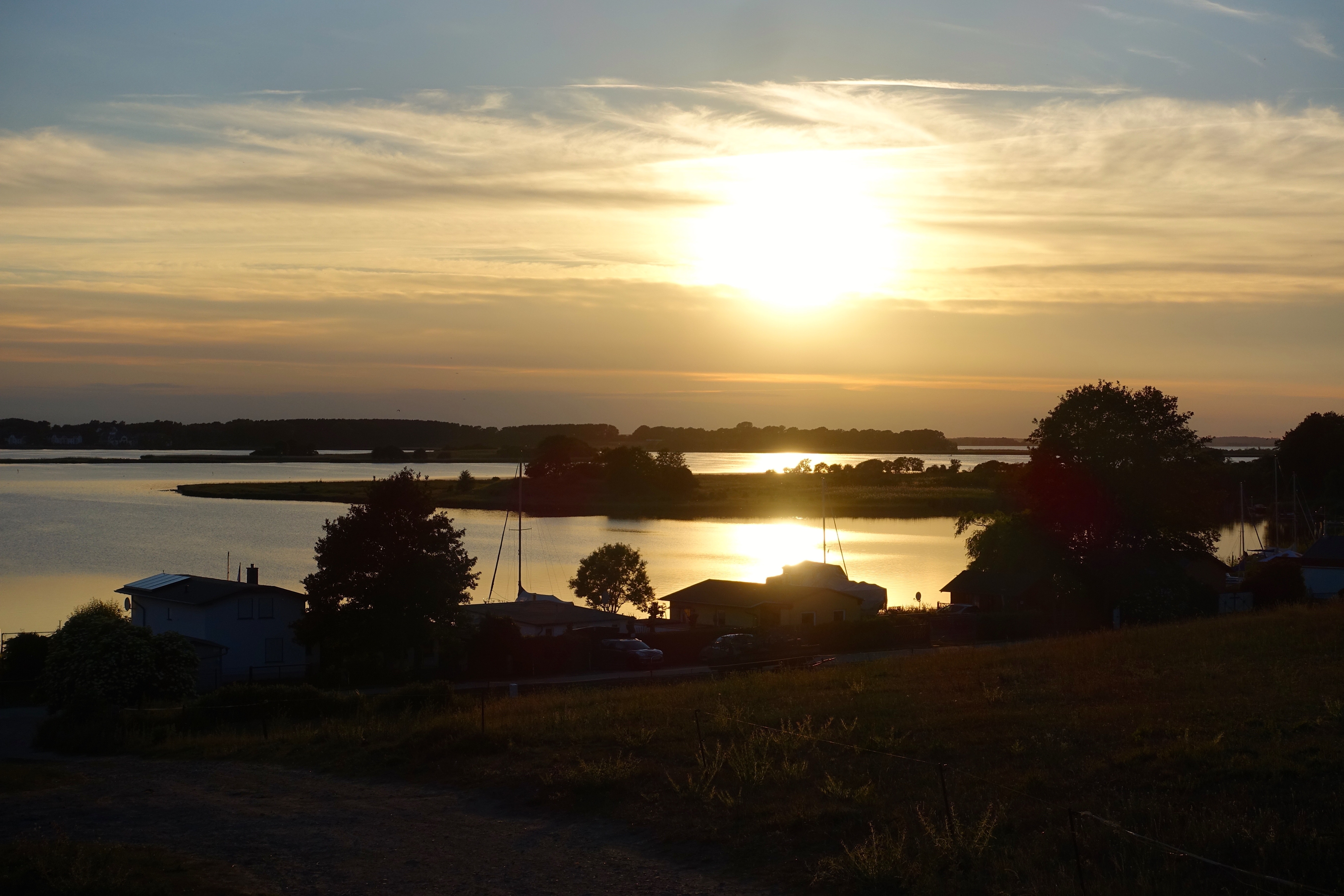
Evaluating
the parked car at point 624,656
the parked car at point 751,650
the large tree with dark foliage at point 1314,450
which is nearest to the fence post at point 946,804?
the parked car at point 751,650

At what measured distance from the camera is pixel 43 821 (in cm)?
1239

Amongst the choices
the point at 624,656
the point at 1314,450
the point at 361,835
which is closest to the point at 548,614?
the point at 624,656

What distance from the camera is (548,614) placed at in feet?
144

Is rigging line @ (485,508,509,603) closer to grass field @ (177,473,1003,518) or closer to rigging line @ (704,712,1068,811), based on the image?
rigging line @ (704,712,1068,811)

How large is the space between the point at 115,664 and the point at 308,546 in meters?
62.0

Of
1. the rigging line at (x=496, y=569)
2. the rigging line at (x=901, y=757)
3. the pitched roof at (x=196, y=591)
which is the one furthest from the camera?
the rigging line at (x=496, y=569)

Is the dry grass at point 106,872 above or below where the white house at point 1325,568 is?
above

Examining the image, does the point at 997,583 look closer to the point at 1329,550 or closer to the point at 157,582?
the point at 1329,550

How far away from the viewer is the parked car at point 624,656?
36250 millimetres

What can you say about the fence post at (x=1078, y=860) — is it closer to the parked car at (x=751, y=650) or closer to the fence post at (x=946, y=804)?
the fence post at (x=946, y=804)

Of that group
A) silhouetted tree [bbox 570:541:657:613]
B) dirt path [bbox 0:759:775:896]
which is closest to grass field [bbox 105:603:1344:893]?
dirt path [bbox 0:759:775:896]

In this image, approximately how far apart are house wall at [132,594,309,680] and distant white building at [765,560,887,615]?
21.2 m

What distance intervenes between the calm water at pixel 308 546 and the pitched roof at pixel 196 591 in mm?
11808

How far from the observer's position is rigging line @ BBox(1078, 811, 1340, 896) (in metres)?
7.32
